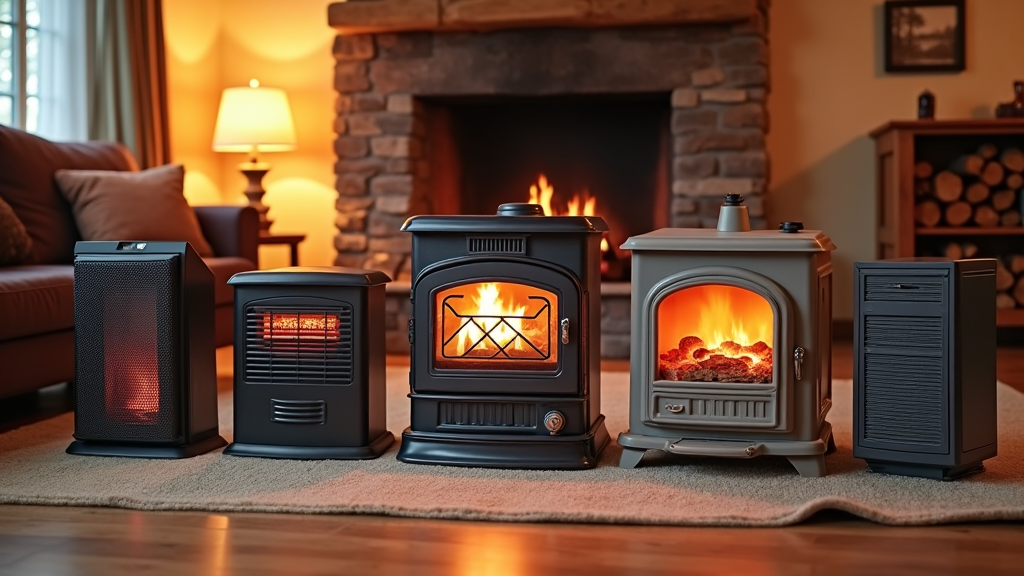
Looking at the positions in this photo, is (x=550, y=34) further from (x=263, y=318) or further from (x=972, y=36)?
(x=263, y=318)

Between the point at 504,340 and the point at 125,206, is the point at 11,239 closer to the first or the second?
the point at 125,206

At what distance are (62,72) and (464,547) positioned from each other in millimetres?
3554

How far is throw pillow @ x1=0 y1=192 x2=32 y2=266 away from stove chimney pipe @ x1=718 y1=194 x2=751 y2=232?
2.24 m

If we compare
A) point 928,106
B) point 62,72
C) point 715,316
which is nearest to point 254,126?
point 62,72

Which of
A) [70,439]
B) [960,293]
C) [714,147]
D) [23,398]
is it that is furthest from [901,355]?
[23,398]

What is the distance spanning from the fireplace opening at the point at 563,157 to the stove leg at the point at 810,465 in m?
2.67

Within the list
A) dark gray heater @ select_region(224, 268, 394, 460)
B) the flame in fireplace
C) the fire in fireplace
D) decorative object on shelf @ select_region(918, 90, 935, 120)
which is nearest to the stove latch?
the fire in fireplace

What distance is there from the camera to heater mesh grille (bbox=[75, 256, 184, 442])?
276cm

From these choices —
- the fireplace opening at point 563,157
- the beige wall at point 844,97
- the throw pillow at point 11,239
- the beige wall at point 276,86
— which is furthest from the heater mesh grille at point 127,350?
the beige wall at point 844,97

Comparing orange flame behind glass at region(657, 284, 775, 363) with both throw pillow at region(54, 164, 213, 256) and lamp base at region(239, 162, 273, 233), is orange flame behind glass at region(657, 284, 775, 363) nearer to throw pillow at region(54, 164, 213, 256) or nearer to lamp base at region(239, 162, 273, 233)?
throw pillow at region(54, 164, 213, 256)

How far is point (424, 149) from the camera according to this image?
5223 mm

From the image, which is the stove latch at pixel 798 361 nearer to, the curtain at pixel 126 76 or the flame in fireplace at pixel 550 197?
the flame in fireplace at pixel 550 197

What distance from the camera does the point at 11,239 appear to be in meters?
3.58

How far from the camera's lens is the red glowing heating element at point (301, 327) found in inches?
108
